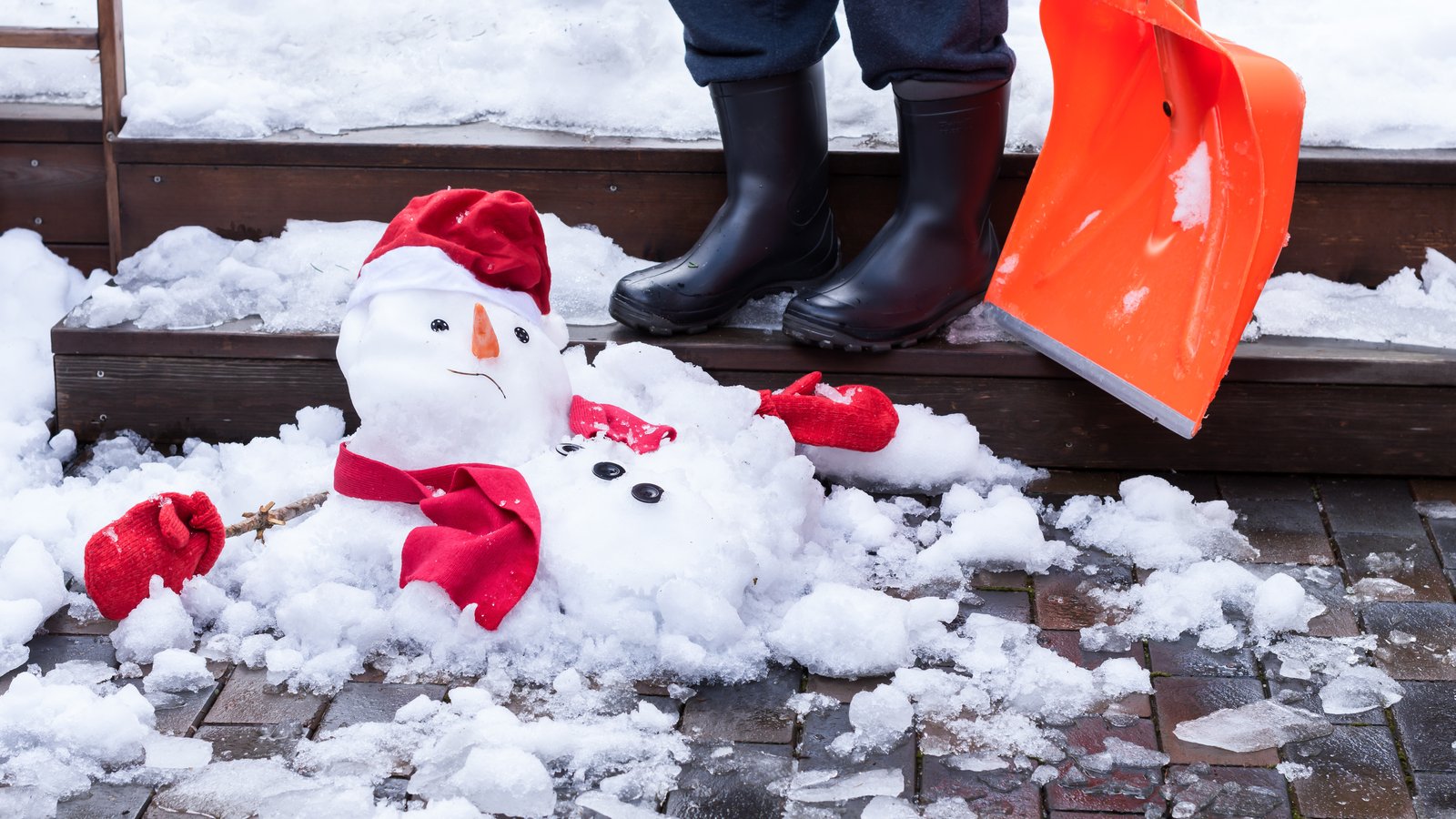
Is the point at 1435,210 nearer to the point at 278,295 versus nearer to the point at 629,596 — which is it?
the point at 629,596

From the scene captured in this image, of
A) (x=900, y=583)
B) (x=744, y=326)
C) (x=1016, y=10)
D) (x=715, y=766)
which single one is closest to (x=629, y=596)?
(x=715, y=766)

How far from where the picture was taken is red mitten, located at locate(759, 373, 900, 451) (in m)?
2.03

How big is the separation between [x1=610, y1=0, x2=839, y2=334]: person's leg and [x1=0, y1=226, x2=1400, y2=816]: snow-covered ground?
7.2 inches

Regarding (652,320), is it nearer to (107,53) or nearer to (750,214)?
(750,214)

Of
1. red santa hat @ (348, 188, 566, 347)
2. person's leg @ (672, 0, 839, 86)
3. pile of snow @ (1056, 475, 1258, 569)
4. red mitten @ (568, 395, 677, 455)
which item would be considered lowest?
pile of snow @ (1056, 475, 1258, 569)

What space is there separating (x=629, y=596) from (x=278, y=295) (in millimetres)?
984

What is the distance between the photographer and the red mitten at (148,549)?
1687 millimetres

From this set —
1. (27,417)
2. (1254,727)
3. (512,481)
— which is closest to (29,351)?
(27,417)

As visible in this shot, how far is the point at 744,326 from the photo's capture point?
2301 millimetres

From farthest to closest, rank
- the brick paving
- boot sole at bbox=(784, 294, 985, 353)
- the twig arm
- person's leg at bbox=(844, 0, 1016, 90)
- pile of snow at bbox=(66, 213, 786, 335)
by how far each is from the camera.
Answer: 1. pile of snow at bbox=(66, 213, 786, 335)
2. boot sole at bbox=(784, 294, 985, 353)
3. person's leg at bbox=(844, 0, 1016, 90)
4. the twig arm
5. the brick paving

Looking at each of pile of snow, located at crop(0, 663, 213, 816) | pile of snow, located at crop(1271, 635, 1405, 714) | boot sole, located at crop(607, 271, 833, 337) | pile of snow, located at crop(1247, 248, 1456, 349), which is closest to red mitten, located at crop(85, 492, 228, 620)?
pile of snow, located at crop(0, 663, 213, 816)

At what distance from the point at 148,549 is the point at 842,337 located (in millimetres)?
1039

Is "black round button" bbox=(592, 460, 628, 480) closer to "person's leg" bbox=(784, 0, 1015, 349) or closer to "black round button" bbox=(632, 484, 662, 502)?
"black round button" bbox=(632, 484, 662, 502)

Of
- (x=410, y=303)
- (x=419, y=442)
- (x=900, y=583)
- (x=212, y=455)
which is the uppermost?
(x=410, y=303)
